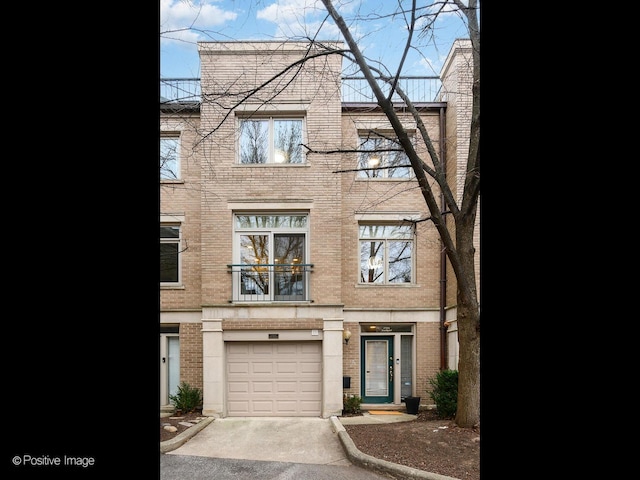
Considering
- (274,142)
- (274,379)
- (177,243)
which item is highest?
(274,142)

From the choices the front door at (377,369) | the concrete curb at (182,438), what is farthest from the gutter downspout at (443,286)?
the concrete curb at (182,438)

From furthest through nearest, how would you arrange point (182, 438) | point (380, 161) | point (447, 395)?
point (380, 161), point (447, 395), point (182, 438)

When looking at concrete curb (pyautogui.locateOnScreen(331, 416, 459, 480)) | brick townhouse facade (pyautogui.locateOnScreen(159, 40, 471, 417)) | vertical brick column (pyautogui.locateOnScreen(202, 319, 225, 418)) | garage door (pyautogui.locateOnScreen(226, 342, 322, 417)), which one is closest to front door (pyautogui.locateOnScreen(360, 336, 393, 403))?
brick townhouse facade (pyautogui.locateOnScreen(159, 40, 471, 417))

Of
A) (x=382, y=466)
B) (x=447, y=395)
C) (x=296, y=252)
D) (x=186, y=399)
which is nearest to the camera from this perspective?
(x=382, y=466)

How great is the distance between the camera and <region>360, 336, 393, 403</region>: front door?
9.65m

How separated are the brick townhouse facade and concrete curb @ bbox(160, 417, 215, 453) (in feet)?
3.30

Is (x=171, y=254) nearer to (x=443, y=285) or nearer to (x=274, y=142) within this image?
(x=274, y=142)

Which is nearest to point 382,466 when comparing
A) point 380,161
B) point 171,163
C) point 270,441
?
point 270,441

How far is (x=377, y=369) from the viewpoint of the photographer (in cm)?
979

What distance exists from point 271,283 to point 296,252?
0.84 m

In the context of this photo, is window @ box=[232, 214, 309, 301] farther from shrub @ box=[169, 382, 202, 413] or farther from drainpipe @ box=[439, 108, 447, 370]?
drainpipe @ box=[439, 108, 447, 370]

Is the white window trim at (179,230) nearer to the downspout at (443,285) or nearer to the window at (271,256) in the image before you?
the window at (271,256)
